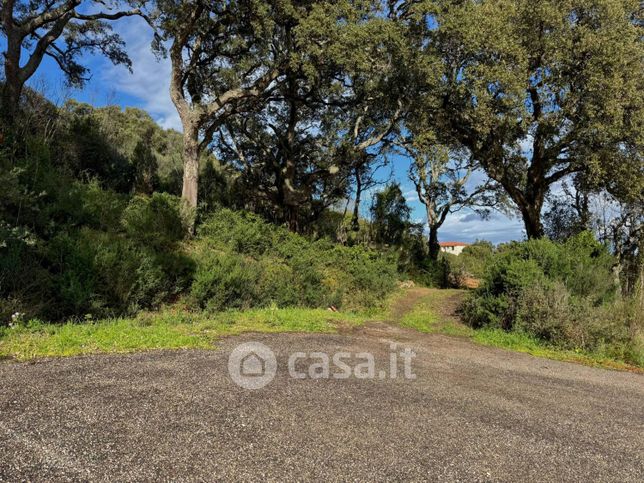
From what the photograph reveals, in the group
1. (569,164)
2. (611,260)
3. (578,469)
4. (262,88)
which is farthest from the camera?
(569,164)

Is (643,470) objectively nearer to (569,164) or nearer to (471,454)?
(471,454)

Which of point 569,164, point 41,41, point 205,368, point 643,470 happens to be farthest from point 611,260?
point 41,41

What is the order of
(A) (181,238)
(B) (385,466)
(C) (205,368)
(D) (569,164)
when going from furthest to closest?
(D) (569,164) → (A) (181,238) → (C) (205,368) → (B) (385,466)

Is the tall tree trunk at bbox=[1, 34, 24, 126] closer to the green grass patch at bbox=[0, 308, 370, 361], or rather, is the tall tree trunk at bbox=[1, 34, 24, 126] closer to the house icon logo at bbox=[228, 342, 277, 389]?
the green grass patch at bbox=[0, 308, 370, 361]

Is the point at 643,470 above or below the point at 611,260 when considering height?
below

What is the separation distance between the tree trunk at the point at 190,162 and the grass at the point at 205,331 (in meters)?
5.73

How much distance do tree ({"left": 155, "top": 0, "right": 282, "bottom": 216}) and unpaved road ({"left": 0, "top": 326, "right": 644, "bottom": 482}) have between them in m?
9.54

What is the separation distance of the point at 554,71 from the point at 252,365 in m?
12.8

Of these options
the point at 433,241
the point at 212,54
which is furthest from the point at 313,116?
the point at 433,241

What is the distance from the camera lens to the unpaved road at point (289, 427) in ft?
7.63

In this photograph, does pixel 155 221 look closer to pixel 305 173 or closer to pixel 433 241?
pixel 305 173

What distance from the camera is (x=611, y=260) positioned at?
1053 centimetres

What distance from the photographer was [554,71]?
1208cm

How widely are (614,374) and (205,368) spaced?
20.3 feet
